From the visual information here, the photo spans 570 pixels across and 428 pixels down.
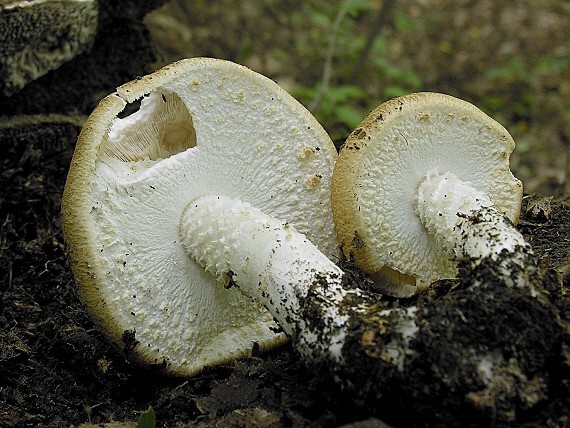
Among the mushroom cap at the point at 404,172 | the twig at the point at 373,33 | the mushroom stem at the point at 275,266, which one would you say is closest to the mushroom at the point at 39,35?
the mushroom stem at the point at 275,266

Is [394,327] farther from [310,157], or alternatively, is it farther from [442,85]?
[442,85]

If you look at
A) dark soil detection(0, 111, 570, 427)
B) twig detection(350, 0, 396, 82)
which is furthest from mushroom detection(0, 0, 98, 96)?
twig detection(350, 0, 396, 82)

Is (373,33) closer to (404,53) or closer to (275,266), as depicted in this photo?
(404,53)

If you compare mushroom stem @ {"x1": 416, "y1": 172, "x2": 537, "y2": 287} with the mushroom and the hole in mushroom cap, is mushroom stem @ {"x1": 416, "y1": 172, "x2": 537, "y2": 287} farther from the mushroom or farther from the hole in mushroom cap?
the mushroom

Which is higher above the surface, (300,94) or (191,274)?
(191,274)

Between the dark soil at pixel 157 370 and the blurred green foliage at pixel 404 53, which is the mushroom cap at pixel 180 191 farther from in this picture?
the blurred green foliage at pixel 404 53

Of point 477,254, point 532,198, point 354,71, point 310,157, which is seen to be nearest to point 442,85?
point 354,71
